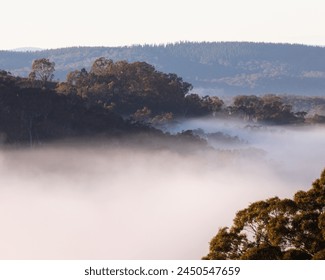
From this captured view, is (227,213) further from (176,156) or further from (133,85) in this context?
(133,85)

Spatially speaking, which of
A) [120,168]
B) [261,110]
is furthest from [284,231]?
[261,110]

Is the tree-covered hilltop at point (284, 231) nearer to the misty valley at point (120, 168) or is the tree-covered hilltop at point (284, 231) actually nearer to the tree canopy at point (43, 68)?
the misty valley at point (120, 168)

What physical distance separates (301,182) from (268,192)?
479 inches

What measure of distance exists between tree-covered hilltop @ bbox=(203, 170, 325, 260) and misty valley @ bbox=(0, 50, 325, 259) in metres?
41.9

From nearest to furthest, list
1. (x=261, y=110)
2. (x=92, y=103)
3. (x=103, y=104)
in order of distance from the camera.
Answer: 1. (x=92, y=103)
2. (x=103, y=104)
3. (x=261, y=110)

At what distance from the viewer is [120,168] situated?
102 meters

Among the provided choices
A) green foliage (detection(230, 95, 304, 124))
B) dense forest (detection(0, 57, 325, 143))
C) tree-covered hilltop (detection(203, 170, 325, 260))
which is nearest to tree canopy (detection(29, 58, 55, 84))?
dense forest (detection(0, 57, 325, 143))

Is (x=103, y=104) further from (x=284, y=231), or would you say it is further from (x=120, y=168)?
(x=284, y=231)

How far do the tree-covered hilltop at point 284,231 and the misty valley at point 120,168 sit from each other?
41.9 meters

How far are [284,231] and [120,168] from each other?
78177 mm

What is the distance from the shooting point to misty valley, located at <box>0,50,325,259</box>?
79562 mm

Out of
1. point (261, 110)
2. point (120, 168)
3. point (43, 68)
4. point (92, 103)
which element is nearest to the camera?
point (92, 103)

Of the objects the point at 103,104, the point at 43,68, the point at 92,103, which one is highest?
the point at 43,68
